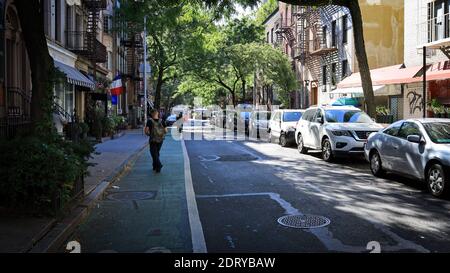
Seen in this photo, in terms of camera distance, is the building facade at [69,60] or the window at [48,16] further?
the window at [48,16]

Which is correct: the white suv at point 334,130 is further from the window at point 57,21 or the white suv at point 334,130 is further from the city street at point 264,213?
the window at point 57,21

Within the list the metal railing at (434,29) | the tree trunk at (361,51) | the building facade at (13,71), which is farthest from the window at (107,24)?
the tree trunk at (361,51)

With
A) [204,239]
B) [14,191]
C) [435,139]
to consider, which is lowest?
[204,239]

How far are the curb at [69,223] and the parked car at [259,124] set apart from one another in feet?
58.9

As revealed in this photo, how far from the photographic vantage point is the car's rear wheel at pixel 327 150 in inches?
611

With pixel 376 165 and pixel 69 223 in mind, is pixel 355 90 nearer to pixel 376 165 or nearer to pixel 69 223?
pixel 376 165

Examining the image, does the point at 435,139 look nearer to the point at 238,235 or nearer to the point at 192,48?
the point at 238,235

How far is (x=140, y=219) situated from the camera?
25.6 ft

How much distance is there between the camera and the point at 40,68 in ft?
28.0

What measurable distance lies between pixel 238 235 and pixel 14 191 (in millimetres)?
3122

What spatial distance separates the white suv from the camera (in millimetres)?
15133

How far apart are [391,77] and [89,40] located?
15.2 metres

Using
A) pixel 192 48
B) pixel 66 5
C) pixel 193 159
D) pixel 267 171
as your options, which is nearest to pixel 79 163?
pixel 267 171

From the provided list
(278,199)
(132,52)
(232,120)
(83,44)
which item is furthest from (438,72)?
(132,52)
